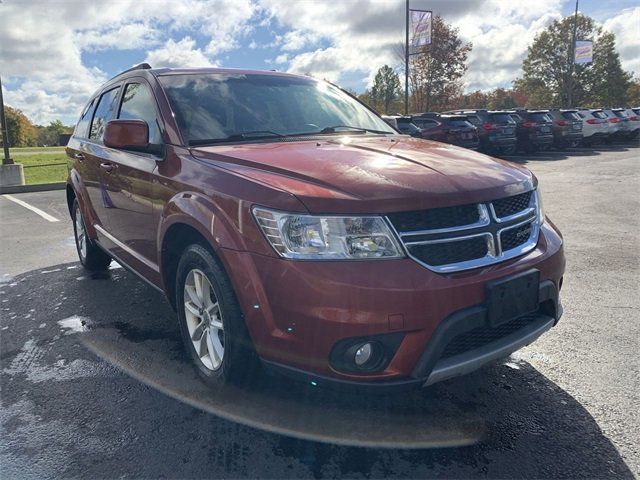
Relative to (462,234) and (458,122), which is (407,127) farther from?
(462,234)

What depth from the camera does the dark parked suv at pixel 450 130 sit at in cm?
1748

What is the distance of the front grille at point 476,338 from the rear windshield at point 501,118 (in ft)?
60.9

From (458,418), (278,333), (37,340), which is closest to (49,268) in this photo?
Result: (37,340)

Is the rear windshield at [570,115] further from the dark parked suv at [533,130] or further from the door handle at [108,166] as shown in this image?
the door handle at [108,166]

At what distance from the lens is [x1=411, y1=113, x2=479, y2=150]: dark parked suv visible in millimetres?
17484

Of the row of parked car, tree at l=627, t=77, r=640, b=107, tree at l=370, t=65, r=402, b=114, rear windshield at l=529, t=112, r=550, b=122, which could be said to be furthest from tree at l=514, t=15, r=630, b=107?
rear windshield at l=529, t=112, r=550, b=122

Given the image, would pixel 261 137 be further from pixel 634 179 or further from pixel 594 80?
pixel 594 80

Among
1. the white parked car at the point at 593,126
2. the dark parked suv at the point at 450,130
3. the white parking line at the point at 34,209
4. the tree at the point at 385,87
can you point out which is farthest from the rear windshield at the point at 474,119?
the tree at the point at 385,87

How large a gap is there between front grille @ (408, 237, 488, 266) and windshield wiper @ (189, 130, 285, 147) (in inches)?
59.7

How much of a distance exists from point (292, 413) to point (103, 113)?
340cm

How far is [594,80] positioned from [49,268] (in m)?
63.6

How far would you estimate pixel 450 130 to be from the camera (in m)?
17.5

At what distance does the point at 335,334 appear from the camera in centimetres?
224

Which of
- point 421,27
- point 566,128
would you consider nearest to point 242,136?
point 566,128
